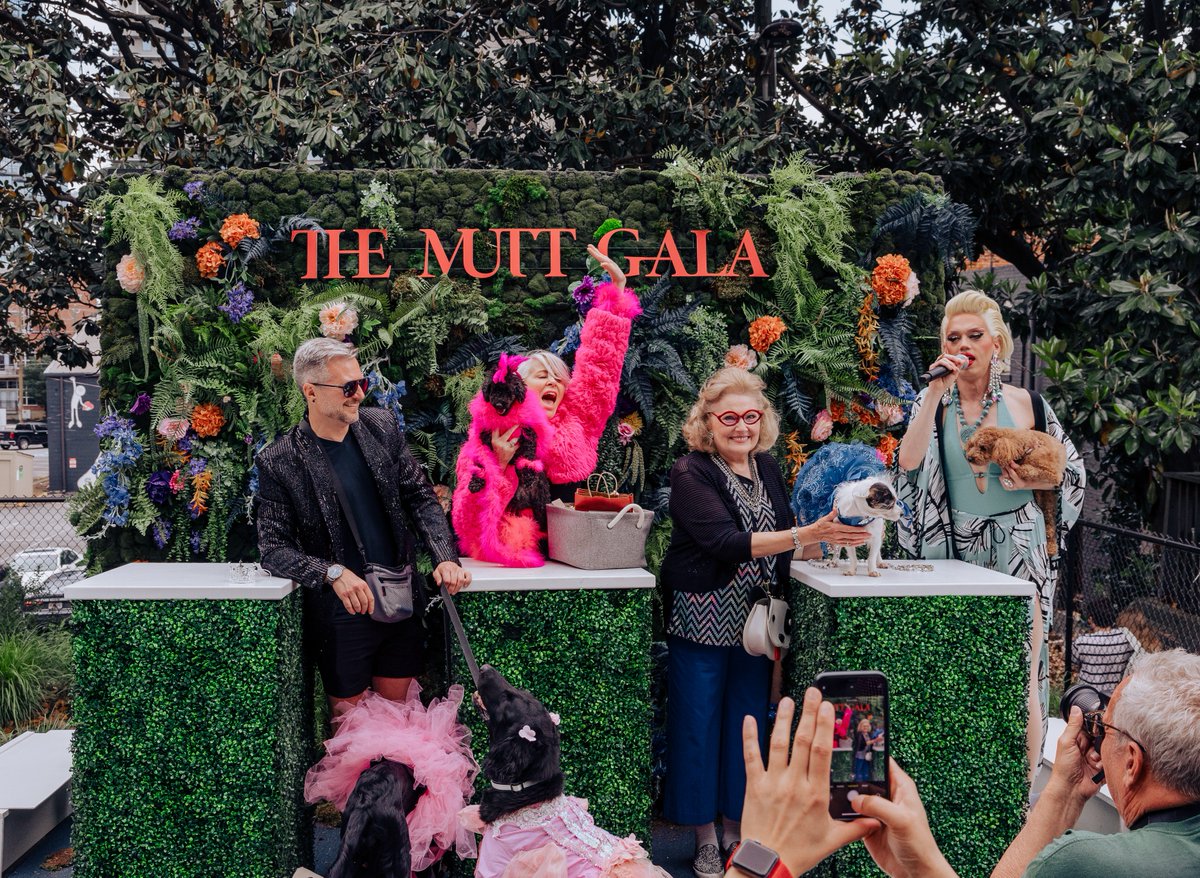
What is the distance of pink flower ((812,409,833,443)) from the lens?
5.09 metres

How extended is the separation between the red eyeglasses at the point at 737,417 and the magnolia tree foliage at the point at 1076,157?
14.0 feet

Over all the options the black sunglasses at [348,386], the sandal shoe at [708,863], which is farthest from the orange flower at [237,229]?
the sandal shoe at [708,863]

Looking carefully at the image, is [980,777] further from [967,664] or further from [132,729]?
[132,729]

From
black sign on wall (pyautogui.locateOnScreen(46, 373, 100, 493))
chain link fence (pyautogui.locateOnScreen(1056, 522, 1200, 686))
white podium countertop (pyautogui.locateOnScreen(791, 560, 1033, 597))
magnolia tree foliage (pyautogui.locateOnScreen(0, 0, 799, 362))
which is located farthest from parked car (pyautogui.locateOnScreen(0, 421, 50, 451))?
white podium countertop (pyautogui.locateOnScreen(791, 560, 1033, 597))

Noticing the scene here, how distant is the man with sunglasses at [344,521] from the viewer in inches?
137

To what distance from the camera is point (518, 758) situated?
264 cm

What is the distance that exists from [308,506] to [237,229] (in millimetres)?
1987

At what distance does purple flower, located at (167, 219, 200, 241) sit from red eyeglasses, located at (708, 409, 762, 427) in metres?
2.92

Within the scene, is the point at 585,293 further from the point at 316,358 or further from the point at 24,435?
the point at 24,435

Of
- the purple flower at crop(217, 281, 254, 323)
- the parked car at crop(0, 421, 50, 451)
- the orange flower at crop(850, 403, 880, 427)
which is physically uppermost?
the purple flower at crop(217, 281, 254, 323)

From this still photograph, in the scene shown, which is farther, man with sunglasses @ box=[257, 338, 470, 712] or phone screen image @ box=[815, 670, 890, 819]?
man with sunglasses @ box=[257, 338, 470, 712]

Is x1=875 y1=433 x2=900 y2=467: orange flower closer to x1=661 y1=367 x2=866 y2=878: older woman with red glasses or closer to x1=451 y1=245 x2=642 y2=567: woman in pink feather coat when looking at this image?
x1=661 y1=367 x2=866 y2=878: older woman with red glasses

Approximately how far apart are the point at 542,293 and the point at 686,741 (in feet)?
7.96

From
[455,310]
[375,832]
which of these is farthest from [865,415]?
[375,832]
